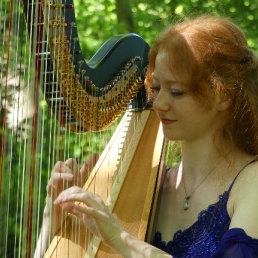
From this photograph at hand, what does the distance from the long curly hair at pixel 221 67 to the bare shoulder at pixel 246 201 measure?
15 centimetres

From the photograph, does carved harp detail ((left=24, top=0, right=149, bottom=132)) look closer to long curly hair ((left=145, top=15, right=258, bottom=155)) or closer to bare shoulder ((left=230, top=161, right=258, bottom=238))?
long curly hair ((left=145, top=15, right=258, bottom=155))

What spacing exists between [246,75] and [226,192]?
38cm

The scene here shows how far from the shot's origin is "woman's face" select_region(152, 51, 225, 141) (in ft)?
8.13

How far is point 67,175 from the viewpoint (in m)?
2.44

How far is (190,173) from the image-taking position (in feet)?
8.71

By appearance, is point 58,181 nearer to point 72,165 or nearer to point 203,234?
point 72,165

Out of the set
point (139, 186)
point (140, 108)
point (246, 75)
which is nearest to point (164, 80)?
point (246, 75)

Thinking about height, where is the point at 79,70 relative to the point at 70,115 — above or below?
above

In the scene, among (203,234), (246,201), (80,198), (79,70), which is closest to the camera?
(80,198)

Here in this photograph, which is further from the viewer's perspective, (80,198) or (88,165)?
(88,165)

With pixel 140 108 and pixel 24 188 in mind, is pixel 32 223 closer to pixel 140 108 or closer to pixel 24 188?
pixel 24 188

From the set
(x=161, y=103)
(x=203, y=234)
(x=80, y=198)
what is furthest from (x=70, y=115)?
(x=203, y=234)

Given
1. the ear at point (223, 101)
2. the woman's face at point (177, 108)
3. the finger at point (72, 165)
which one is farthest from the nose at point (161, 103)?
the finger at point (72, 165)

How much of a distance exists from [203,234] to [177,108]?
389mm
